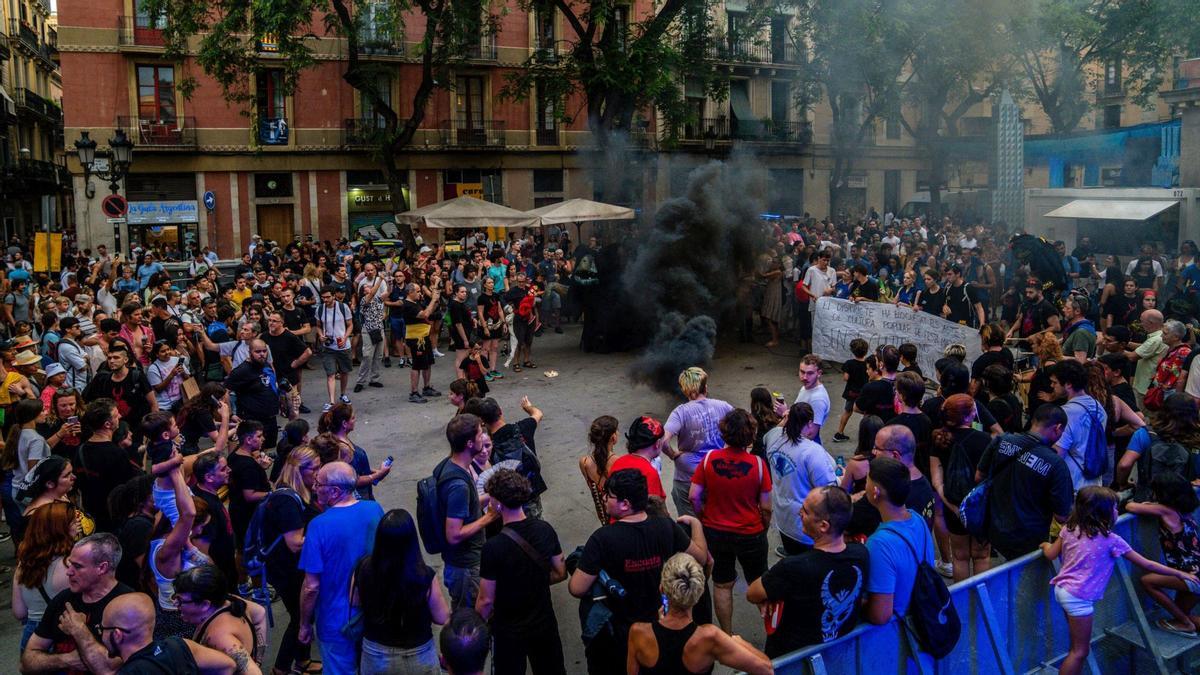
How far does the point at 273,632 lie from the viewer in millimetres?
5883

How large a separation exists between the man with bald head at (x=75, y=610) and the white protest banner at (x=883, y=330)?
9.60 metres

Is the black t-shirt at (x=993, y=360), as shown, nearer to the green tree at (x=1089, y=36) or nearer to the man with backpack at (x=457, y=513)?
the man with backpack at (x=457, y=513)

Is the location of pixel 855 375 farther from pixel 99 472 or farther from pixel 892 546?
pixel 99 472

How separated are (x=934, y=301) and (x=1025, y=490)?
7.08m

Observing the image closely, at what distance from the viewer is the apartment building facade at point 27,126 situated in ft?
126

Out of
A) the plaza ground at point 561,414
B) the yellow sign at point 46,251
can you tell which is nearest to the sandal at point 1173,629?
the plaza ground at point 561,414

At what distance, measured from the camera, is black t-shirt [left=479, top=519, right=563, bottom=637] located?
4.24 m

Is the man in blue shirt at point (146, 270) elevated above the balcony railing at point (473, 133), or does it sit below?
below

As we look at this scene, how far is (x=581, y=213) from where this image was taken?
18172 mm

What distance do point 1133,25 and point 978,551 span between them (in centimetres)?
2793

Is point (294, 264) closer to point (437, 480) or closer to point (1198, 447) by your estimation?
point (437, 480)

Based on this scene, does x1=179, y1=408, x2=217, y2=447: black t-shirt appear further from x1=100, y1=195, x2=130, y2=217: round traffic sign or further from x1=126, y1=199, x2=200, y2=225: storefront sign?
x1=126, y1=199, x2=200, y2=225: storefront sign

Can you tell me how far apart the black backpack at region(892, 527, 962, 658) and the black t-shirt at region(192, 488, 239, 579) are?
136 inches

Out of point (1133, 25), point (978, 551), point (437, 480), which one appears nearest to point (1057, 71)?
point (1133, 25)
